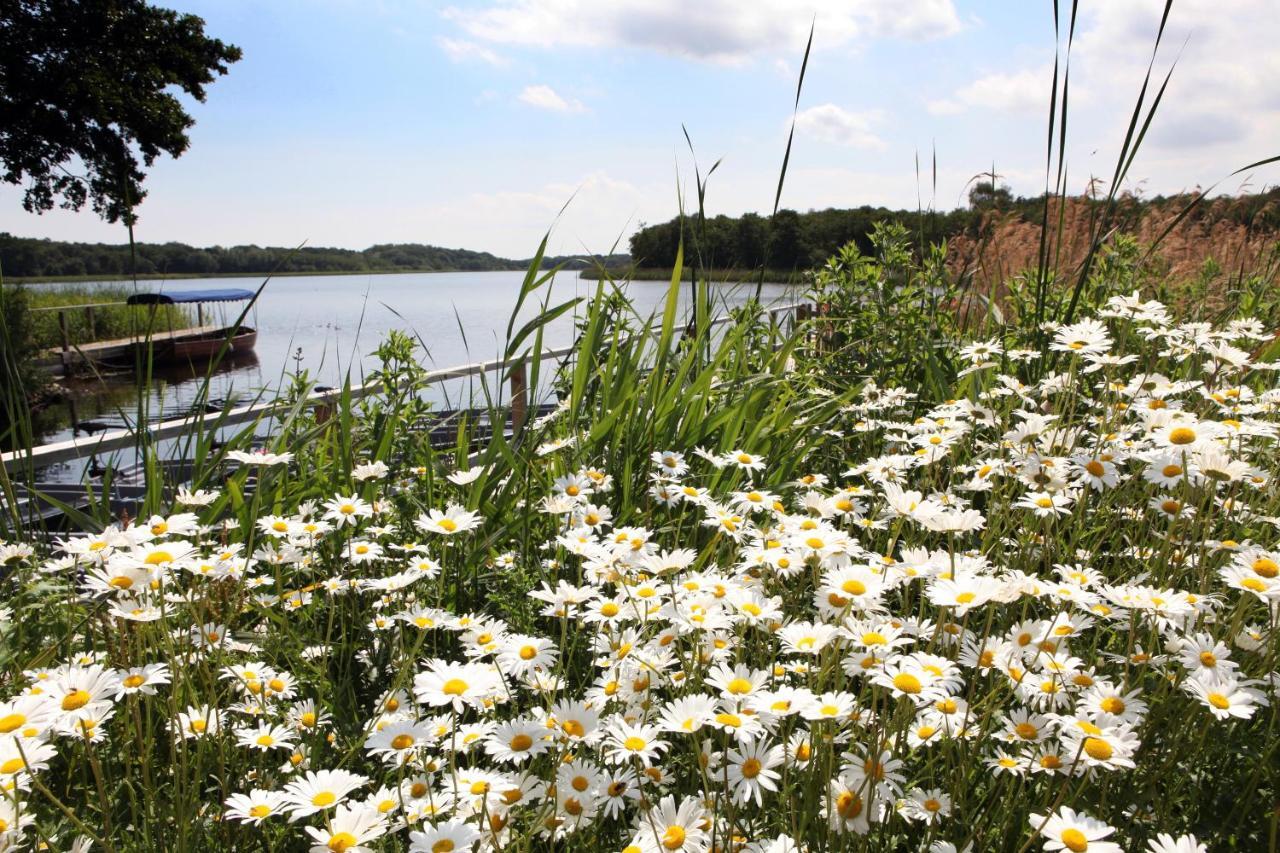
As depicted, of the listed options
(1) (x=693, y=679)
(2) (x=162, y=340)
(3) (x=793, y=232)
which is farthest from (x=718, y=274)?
(2) (x=162, y=340)

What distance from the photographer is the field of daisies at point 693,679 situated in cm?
108

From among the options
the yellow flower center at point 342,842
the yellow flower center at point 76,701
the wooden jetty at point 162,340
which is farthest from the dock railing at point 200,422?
the wooden jetty at point 162,340

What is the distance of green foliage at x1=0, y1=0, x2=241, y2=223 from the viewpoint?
22109mm

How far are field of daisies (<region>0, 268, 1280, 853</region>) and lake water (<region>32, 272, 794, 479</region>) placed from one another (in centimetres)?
72

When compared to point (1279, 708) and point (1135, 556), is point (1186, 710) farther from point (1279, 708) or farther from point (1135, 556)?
point (1135, 556)

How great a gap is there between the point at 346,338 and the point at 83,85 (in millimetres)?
23501

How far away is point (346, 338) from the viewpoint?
435 cm

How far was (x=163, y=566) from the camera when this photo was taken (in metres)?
1.22

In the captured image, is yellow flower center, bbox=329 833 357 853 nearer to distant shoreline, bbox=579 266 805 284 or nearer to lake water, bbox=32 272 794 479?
lake water, bbox=32 272 794 479

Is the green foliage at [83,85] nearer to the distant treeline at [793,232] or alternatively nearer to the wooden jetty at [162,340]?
the wooden jetty at [162,340]

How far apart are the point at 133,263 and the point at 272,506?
2.87 ft

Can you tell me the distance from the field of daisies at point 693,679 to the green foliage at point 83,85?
80.1 feet

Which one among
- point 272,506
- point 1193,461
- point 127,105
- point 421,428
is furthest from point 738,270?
point 127,105

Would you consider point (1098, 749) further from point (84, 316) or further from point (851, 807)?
point (84, 316)
